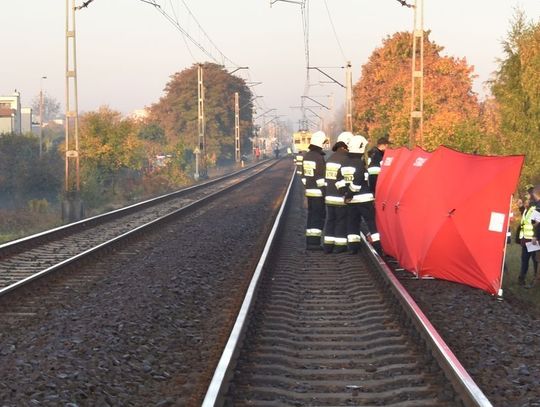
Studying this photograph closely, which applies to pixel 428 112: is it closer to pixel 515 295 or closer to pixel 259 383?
pixel 515 295

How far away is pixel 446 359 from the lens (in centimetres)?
661

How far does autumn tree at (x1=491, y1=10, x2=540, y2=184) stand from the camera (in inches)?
1049

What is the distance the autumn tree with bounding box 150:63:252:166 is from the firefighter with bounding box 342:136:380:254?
83003 mm

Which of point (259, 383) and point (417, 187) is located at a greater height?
point (417, 187)

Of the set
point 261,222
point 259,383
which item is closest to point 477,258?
point 259,383

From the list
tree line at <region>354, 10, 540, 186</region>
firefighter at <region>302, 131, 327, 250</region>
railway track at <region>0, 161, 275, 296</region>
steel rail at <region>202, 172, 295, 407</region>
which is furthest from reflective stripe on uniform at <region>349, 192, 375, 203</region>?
tree line at <region>354, 10, 540, 186</region>

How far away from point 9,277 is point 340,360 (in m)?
7.33

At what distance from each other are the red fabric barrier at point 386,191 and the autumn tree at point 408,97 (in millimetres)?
14692

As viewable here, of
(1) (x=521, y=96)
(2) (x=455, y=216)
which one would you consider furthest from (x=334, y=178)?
(1) (x=521, y=96)

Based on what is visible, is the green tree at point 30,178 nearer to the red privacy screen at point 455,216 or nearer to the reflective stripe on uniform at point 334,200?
the reflective stripe on uniform at point 334,200

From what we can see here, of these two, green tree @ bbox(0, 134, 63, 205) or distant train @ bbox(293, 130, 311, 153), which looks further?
distant train @ bbox(293, 130, 311, 153)

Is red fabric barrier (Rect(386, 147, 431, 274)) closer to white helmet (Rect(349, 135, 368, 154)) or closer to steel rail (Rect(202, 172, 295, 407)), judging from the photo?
white helmet (Rect(349, 135, 368, 154))

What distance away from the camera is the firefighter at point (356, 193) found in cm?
1441

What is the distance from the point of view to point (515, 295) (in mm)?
11672
